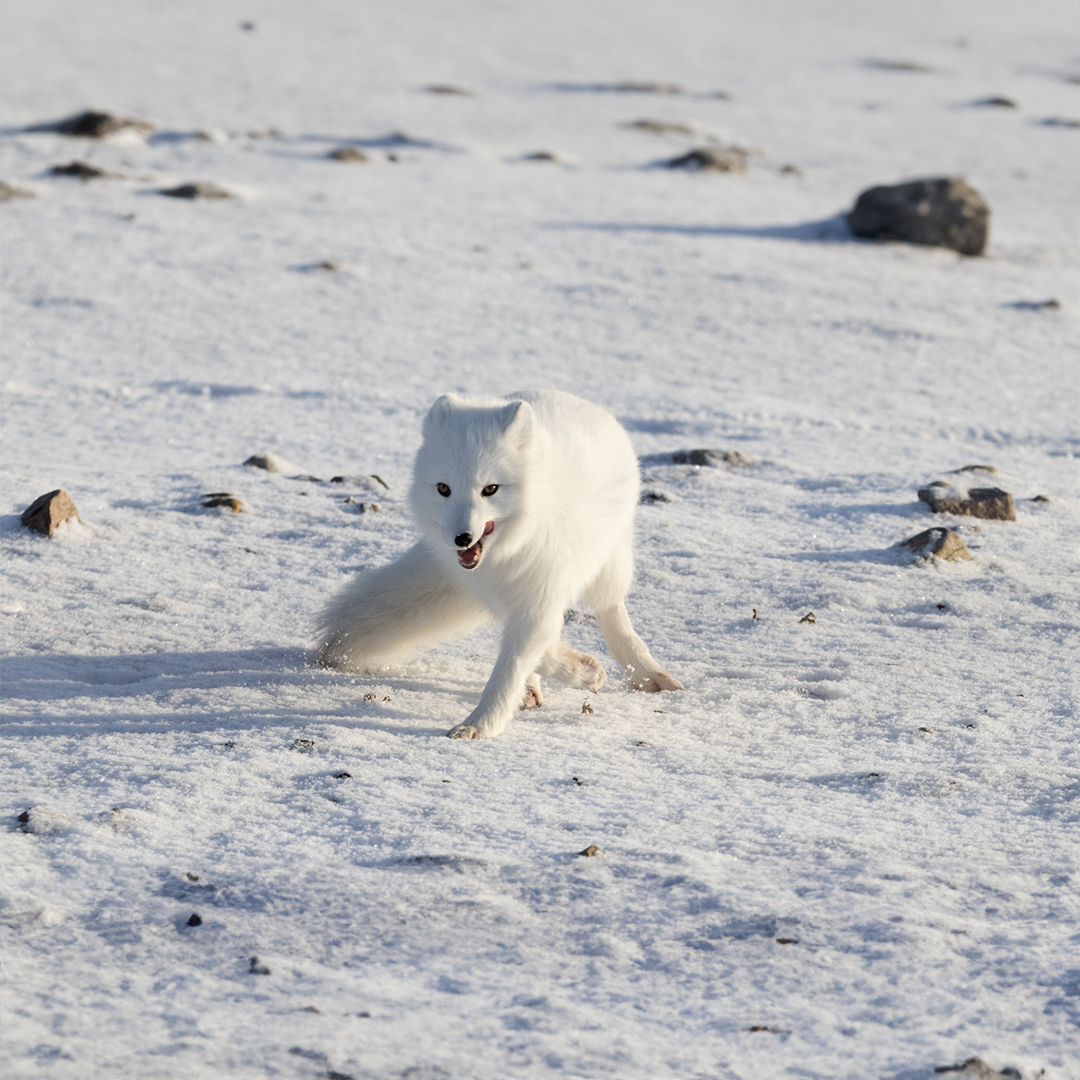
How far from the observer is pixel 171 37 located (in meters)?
18.8

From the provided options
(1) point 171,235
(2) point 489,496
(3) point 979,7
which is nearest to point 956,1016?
(2) point 489,496

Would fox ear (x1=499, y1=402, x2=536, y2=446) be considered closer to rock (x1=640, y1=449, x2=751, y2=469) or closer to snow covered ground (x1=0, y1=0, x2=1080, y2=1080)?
snow covered ground (x1=0, y1=0, x2=1080, y2=1080)

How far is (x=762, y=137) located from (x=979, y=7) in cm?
1567

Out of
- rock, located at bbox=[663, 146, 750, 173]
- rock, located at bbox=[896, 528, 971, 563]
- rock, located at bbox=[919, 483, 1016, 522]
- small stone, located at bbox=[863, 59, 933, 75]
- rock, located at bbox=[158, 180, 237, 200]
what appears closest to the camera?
rock, located at bbox=[896, 528, 971, 563]

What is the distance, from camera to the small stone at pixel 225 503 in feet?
18.5

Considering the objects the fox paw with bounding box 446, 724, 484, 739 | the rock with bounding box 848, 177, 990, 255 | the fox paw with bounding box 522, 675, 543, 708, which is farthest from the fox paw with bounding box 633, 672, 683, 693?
the rock with bounding box 848, 177, 990, 255

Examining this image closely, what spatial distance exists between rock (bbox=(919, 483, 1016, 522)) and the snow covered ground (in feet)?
0.40

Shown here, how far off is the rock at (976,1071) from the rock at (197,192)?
1092 cm

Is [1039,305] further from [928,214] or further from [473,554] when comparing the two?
[473,554]

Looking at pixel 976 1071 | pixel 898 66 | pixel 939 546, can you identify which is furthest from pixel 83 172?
pixel 898 66

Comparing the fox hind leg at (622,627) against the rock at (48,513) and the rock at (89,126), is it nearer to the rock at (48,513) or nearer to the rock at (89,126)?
the rock at (48,513)

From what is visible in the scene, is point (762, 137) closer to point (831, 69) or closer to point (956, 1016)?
point (831, 69)

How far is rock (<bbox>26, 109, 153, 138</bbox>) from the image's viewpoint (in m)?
13.2

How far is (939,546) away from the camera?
5.46 metres
